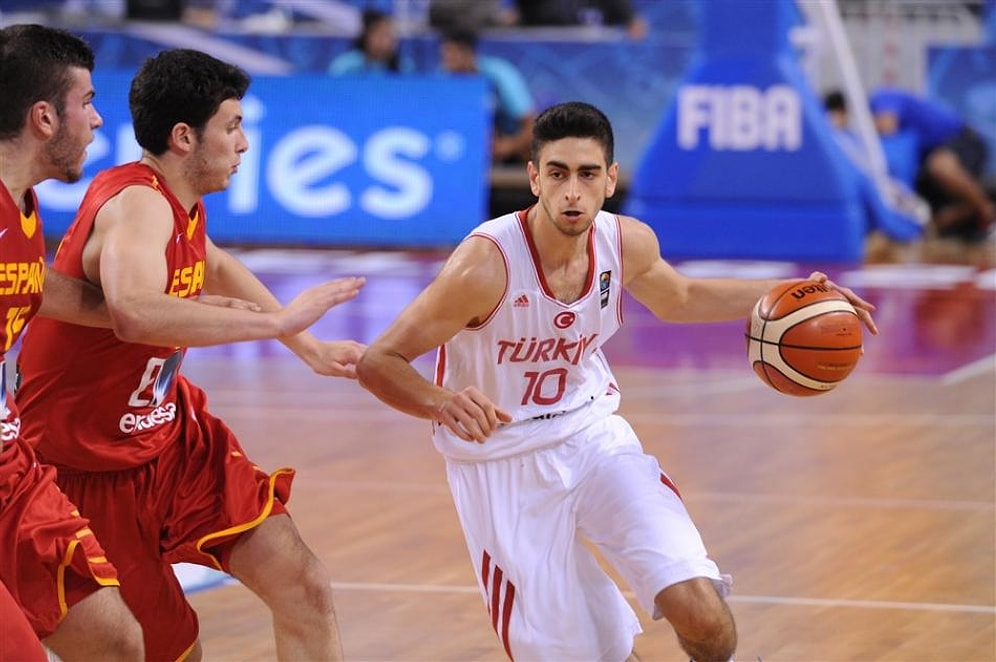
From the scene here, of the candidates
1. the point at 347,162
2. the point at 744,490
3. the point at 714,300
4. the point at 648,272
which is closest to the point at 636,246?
the point at 648,272

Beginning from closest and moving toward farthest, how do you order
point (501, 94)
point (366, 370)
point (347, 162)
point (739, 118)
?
point (366, 370) < point (739, 118) < point (347, 162) < point (501, 94)

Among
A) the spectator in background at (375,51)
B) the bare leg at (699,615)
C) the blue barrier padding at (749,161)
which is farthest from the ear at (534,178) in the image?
the spectator in background at (375,51)

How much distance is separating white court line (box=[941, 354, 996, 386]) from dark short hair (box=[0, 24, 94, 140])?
734 centimetres

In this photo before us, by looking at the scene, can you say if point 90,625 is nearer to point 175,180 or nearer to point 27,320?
point 27,320

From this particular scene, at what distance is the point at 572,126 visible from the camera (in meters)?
5.04

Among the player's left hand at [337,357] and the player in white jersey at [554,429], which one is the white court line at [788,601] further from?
the player's left hand at [337,357]

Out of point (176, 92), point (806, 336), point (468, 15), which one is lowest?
point (806, 336)

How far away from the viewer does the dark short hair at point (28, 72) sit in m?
4.19

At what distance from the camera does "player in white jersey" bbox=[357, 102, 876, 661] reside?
15.9 ft

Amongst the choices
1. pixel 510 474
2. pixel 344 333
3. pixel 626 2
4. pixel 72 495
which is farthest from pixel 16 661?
pixel 626 2

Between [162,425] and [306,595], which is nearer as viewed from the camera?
[306,595]

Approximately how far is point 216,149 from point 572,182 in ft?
3.19

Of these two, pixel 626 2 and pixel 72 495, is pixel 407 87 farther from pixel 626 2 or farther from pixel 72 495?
pixel 72 495

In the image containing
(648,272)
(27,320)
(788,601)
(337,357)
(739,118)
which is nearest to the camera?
(27,320)
